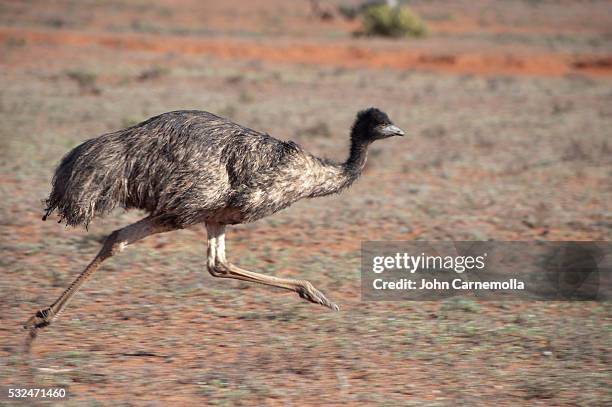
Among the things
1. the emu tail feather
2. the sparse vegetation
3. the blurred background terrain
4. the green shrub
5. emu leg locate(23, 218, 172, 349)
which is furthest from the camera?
the green shrub

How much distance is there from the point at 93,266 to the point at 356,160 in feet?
6.91

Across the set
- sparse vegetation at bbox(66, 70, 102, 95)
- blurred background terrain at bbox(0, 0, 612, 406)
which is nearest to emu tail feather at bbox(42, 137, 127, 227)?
blurred background terrain at bbox(0, 0, 612, 406)

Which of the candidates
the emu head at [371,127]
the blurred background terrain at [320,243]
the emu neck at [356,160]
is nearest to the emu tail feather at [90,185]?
the blurred background terrain at [320,243]

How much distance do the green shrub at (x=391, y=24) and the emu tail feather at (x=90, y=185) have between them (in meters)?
38.0

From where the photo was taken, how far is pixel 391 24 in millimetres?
43500

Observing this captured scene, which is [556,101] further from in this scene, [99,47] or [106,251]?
[106,251]

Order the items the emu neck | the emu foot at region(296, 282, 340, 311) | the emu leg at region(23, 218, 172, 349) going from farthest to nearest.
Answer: the emu neck
the emu foot at region(296, 282, 340, 311)
the emu leg at region(23, 218, 172, 349)

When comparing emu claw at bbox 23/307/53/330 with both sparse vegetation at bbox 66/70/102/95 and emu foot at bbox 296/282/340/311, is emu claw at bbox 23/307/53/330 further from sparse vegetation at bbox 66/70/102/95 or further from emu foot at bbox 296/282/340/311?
sparse vegetation at bbox 66/70/102/95

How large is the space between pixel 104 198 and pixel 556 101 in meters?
20.5

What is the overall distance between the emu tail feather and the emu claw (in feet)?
2.15

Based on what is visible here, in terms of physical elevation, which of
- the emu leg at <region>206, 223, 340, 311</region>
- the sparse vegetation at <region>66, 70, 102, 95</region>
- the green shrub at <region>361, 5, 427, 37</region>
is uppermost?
the green shrub at <region>361, 5, 427, 37</region>

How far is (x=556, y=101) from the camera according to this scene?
25.1 meters

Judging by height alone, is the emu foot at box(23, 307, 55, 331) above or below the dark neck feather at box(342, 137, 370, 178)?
below

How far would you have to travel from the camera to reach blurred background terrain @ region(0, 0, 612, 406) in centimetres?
615
